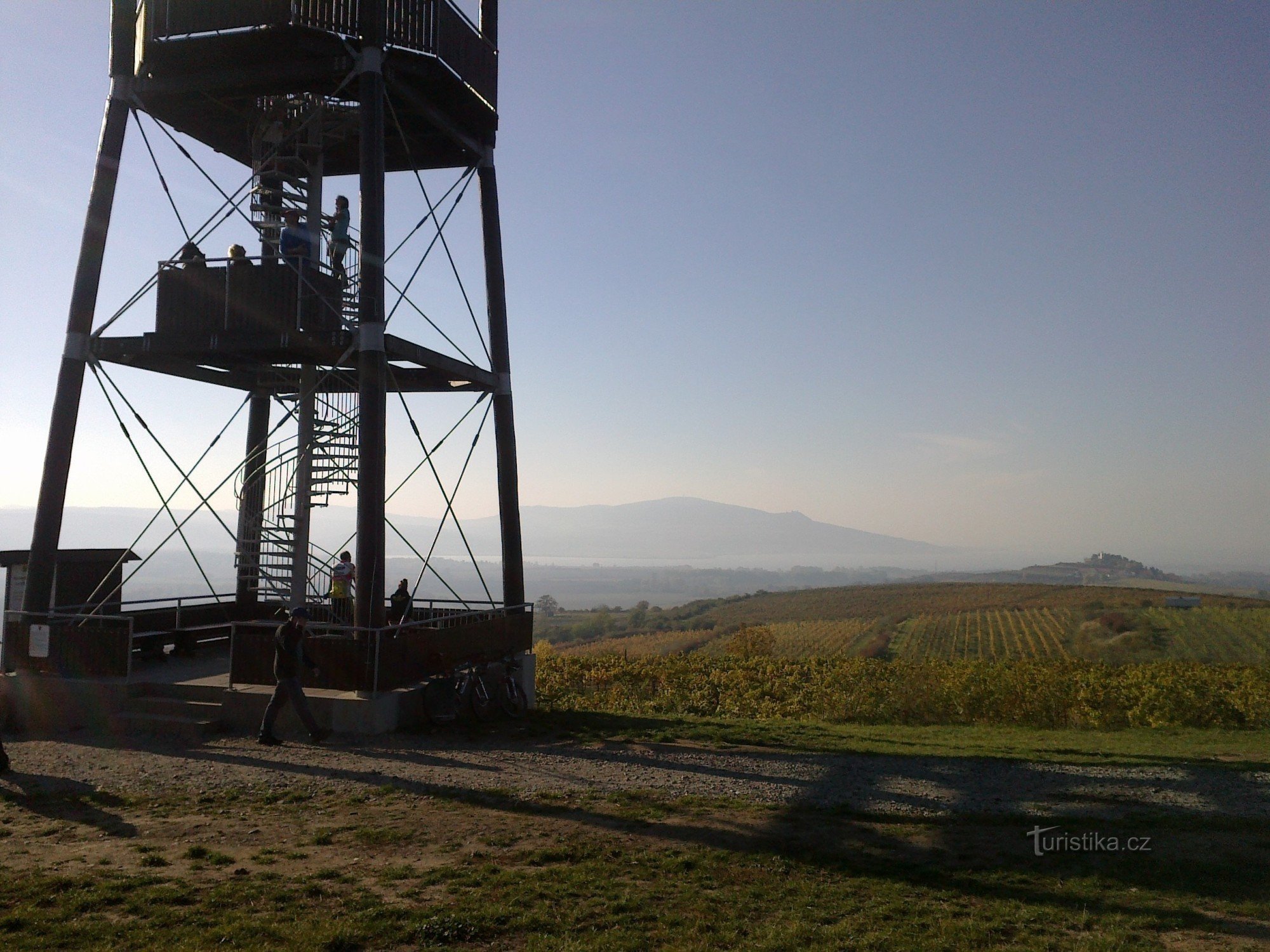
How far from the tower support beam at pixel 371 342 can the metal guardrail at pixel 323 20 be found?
0.44 metres

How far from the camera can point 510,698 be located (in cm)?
1434

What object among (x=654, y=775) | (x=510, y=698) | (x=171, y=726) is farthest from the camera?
(x=510, y=698)

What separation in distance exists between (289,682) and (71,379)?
272 inches

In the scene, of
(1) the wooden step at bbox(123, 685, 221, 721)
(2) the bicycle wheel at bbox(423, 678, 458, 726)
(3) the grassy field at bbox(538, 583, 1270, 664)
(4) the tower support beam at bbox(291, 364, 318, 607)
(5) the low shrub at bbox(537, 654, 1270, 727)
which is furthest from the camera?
(3) the grassy field at bbox(538, 583, 1270, 664)

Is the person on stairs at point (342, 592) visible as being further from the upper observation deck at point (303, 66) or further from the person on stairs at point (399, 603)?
the upper observation deck at point (303, 66)

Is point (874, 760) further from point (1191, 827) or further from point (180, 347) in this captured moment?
point (180, 347)

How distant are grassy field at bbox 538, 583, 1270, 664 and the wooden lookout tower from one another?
75.7 ft

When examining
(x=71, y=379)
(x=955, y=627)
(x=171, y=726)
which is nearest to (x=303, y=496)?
(x=71, y=379)

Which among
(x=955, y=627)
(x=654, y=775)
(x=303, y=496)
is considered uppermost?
(x=303, y=496)

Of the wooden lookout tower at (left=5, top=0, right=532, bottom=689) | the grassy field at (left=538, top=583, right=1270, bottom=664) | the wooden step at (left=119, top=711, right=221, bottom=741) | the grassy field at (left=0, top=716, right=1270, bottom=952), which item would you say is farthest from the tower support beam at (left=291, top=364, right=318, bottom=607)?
the grassy field at (left=538, top=583, right=1270, bottom=664)

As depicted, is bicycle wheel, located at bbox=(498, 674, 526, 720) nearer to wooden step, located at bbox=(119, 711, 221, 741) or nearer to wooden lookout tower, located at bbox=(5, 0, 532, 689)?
wooden lookout tower, located at bbox=(5, 0, 532, 689)

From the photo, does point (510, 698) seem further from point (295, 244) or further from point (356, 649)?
point (295, 244)

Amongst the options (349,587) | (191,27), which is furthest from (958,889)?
(191,27)

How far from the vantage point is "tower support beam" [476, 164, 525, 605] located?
18.0 m
